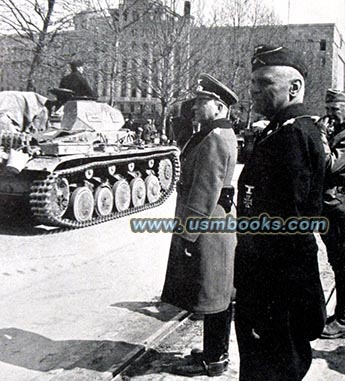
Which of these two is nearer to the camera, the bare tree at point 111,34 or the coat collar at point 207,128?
the coat collar at point 207,128

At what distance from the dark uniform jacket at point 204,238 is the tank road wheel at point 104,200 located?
621 centimetres

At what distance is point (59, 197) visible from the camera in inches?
358

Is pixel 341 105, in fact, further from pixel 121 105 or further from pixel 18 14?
pixel 121 105

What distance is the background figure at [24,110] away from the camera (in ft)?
34.7

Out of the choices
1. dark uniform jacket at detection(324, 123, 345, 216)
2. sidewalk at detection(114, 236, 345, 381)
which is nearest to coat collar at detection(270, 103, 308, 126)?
dark uniform jacket at detection(324, 123, 345, 216)

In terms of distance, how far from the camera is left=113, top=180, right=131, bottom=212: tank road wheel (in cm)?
1081

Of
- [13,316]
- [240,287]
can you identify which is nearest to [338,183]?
[240,287]

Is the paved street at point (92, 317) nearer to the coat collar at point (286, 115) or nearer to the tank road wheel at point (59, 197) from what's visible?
the tank road wheel at point (59, 197)

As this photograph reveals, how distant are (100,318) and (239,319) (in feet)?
8.52

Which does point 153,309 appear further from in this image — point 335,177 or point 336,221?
point 335,177

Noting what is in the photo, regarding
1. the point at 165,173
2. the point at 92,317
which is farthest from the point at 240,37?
the point at 92,317

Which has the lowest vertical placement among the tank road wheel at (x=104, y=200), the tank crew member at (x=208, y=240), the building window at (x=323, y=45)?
the tank road wheel at (x=104, y=200)

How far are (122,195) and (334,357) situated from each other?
23.4 feet

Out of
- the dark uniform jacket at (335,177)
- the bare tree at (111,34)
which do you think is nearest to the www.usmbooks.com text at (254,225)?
the dark uniform jacket at (335,177)
